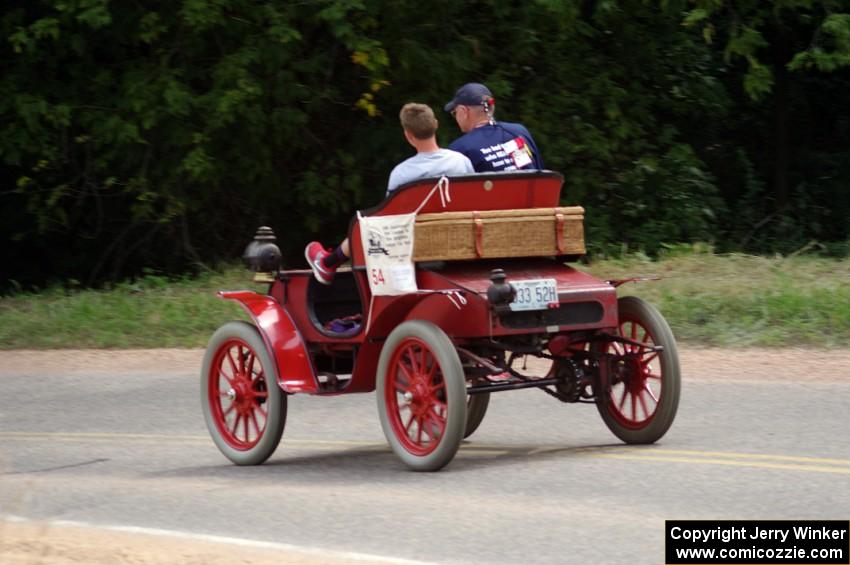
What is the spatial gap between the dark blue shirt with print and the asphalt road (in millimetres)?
1631

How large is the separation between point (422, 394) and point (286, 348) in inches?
44.9

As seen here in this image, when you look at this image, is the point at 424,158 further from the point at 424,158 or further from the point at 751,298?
the point at 751,298

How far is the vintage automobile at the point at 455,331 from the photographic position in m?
7.97

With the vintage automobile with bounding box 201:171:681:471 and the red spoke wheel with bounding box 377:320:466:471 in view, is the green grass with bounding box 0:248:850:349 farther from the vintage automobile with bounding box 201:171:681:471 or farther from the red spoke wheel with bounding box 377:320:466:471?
the red spoke wheel with bounding box 377:320:466:471

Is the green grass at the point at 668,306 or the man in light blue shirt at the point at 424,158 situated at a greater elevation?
the man in light blue shirt at the point at 424,158

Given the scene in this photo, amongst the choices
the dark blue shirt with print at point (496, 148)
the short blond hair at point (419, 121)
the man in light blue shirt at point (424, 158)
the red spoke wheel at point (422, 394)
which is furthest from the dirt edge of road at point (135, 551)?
the dark blue shirt with print at point (496, 148)

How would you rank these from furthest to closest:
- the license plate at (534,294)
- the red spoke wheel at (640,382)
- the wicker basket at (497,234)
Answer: the red spoke wheel at (640,382), the wicker basket at (497,234), the license plate at (534,294)

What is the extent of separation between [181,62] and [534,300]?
12.5 meters

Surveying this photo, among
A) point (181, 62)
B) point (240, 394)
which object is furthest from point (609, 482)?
point (181, 62)

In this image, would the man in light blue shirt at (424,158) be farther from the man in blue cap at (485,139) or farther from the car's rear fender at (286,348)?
the car's rear fender at (286,348)

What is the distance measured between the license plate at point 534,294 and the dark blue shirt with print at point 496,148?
910mm

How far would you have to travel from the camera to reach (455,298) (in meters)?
7.97

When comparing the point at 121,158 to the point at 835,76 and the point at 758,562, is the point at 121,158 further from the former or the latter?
the point at 758,562

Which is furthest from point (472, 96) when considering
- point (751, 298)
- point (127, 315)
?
point (127, 315)
